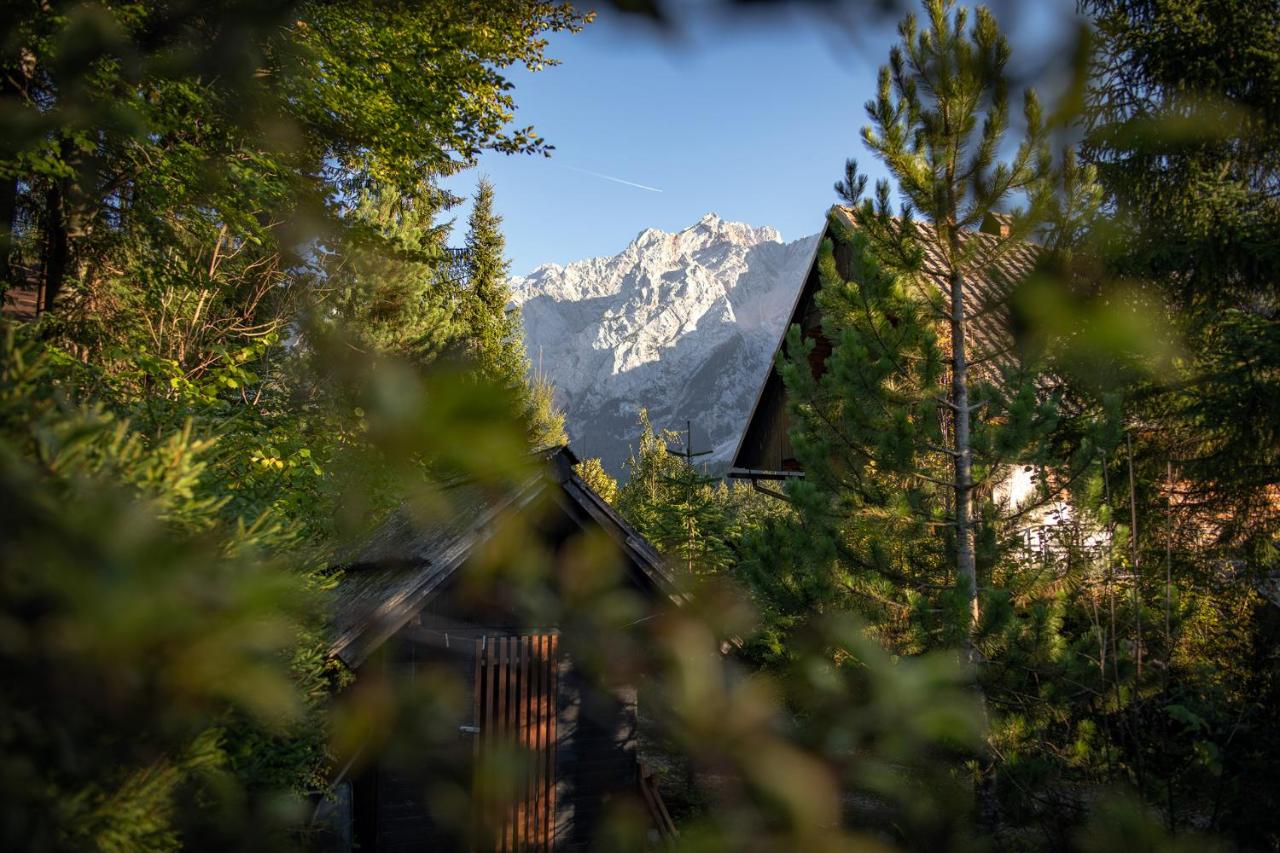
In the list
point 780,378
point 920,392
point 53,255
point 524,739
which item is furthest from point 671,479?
point 53,255

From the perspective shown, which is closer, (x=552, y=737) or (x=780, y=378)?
(x=552, y=737)

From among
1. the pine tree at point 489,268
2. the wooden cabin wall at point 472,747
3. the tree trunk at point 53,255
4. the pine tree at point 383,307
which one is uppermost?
the pine tree at point 489,268

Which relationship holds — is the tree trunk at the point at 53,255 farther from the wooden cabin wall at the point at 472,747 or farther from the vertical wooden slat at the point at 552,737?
the vertical wooden slat at the point at 552,737

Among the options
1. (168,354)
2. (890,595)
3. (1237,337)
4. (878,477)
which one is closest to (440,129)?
(168,354)

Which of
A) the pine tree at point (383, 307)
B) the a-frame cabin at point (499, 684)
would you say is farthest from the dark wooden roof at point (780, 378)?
the pine tree at point (383, 307)

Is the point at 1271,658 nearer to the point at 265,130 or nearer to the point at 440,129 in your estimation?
the point at 265,130

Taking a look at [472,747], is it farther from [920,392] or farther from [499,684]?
[920,392]

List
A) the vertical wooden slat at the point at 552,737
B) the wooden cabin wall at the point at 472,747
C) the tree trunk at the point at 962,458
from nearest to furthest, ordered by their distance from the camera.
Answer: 1. the wooden cabin wall at the point at 472,747
2. the vertical wooden slat at the point at 552,737
3. the tree trunk at the point at 962,458

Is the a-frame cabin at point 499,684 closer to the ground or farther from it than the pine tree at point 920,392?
closer to the ground

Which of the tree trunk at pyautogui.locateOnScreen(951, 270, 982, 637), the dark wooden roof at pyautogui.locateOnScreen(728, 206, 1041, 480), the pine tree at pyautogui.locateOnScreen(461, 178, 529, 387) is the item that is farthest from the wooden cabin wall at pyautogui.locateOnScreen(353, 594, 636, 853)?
the pine tree at pyautogui.locateOnScreen(461, 178, 529, 387)

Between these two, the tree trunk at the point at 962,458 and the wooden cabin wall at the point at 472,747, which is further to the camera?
the tree trunk at the point at 962,458

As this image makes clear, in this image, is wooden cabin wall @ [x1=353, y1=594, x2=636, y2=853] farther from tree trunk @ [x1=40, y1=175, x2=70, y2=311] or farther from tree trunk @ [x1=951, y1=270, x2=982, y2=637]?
tree trunk @ [x1=40, y1=175, x2=70, y2=311]

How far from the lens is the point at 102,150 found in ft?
22.3

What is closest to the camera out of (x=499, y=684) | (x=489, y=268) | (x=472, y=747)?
(x=472, y=747)
